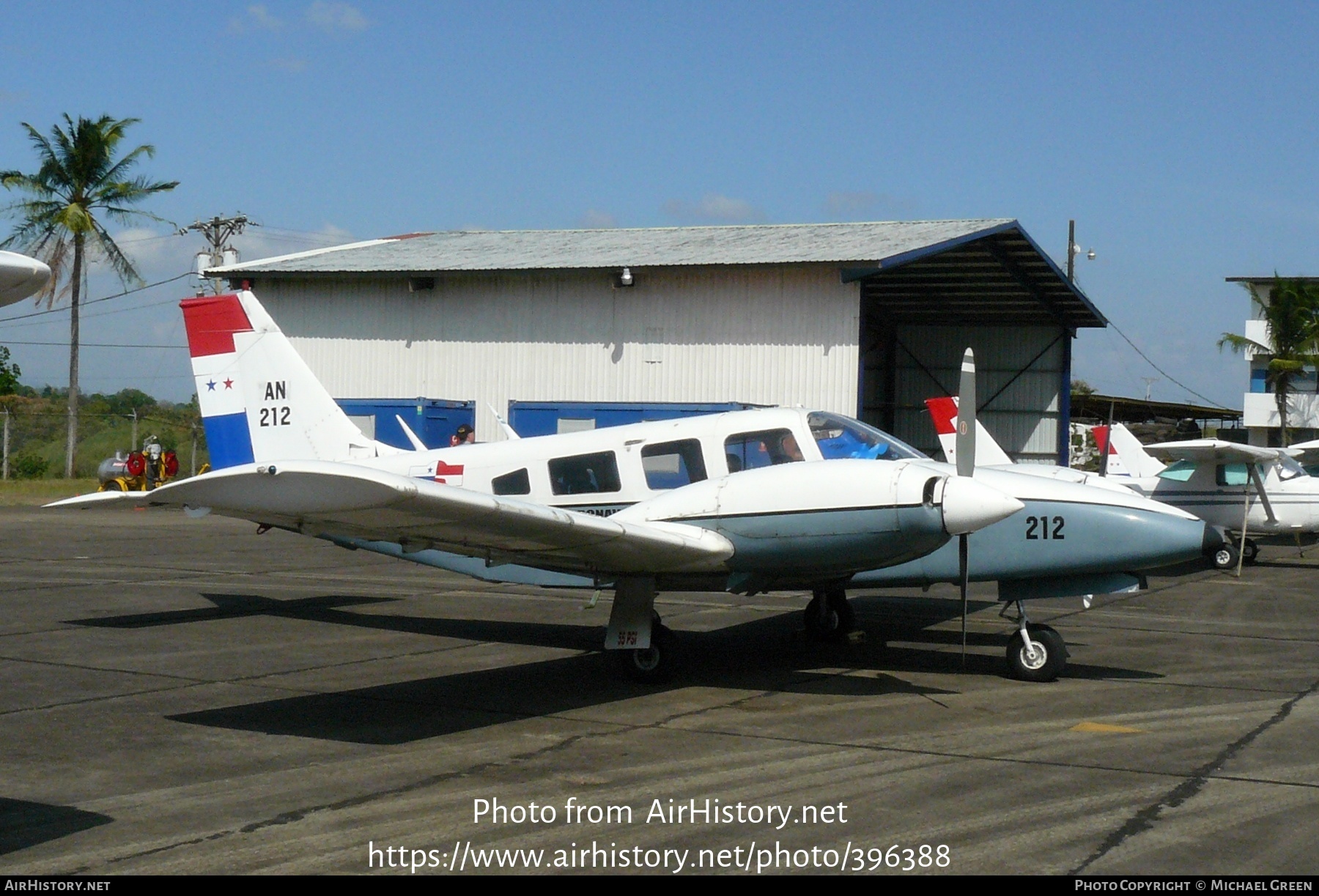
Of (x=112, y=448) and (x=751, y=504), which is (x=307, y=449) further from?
(x=112, y=448)

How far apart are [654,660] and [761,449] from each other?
1974mm

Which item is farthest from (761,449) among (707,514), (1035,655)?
(1035,655)

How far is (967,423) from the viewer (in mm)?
9227

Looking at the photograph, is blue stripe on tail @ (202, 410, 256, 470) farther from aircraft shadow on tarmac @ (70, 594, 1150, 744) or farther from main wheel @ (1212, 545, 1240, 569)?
main wheel @ (1212, 545, 1240, 569)

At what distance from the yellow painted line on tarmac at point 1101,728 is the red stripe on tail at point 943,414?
319 inches

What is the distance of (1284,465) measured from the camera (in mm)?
21781

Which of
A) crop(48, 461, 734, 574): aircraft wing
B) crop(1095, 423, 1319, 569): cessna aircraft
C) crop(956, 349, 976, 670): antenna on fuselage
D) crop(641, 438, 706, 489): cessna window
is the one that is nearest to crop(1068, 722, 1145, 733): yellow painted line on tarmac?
→ crop(956, 349, 976, 670): antenna on fuselage

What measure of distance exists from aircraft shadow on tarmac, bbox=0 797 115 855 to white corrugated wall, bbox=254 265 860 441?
782 inches

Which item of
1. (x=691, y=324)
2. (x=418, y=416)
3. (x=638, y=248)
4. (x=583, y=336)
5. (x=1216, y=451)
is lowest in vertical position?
(x=1216, y=451)

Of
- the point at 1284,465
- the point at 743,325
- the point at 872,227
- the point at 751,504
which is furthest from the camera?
the point at 872,227

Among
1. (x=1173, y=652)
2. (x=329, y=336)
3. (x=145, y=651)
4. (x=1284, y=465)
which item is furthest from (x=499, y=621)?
(x=329, y=336)

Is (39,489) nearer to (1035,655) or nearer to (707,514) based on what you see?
(707,514)

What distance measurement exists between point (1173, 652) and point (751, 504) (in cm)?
508

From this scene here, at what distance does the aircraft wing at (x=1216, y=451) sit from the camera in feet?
65.9
